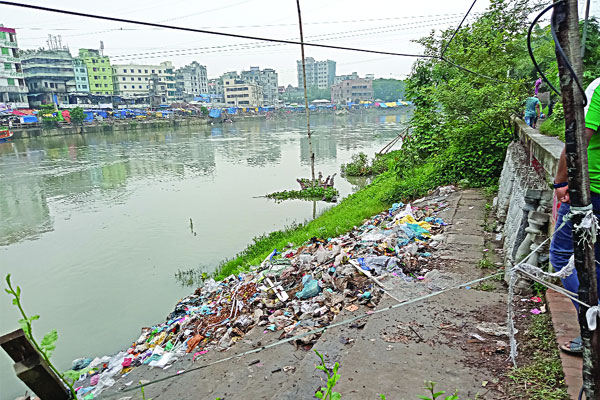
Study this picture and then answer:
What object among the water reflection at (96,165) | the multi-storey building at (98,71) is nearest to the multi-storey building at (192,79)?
the multi-storey building at (98,71)

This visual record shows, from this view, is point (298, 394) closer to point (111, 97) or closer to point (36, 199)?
point (36, 199)

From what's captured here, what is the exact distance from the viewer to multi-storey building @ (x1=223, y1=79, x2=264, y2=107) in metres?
79.4

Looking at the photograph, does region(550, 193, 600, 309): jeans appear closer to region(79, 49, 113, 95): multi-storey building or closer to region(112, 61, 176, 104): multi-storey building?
region(112, 61, 176, 104): multi-storey building

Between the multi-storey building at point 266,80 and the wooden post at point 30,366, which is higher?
the multi-storey building at point 266,80

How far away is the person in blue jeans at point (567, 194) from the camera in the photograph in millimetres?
1879

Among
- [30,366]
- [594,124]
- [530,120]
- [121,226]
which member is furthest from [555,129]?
[121,226]

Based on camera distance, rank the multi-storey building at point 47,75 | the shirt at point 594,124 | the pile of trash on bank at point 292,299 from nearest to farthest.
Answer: the shirt at point 594,124
the pile of trash on bank at point 292,299
the multi-storey building at point 47,75

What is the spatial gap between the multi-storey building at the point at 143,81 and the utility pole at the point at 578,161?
70139mm

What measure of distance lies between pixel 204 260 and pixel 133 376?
503cm

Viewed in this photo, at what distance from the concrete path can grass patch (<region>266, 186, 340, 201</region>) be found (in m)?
9.92

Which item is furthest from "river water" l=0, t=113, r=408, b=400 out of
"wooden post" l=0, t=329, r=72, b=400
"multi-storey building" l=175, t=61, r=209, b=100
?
"multi-storey building" l=175, t=61, r=209, b=100

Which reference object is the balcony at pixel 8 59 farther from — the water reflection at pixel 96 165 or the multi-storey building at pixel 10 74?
the water reflection at pixel 96 165

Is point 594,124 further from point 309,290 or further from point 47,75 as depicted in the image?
point 47,75

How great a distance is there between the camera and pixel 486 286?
3504mm
